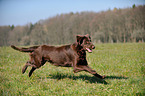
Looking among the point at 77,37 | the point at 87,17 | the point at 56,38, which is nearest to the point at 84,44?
the point at 77,37

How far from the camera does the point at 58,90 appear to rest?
4.04 meters

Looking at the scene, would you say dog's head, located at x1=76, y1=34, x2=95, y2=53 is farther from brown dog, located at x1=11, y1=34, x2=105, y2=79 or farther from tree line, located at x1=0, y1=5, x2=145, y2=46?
tree line, located at x1=0, y1=5, x2=145, y2=46

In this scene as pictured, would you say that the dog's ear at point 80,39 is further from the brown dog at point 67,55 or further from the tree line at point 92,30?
the tree line at point 92,30

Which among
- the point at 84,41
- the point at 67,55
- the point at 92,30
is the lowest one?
the point at 67,55

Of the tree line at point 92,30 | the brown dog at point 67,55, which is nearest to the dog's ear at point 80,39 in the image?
the brown dog at point 67,55

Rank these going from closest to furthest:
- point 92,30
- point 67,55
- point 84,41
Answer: point 84,41 < point 67,55 < point 92,30

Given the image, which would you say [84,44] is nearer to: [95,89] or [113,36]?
[95,89]

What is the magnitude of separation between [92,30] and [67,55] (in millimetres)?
48438

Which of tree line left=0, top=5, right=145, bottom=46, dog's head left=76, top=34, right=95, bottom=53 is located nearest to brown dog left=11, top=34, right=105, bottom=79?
dog's head left=76, top=34, right=95, bottom=53

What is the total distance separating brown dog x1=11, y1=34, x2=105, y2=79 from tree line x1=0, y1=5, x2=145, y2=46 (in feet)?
129

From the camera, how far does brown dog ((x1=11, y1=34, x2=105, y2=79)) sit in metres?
4.52

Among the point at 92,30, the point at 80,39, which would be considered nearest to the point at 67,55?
the point at 80,39

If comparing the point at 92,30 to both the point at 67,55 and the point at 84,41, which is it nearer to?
the point at 67,55

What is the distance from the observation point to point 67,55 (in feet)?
15.9
